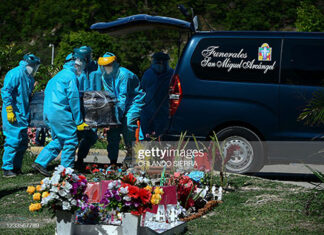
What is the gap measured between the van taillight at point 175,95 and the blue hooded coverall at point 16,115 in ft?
6.74

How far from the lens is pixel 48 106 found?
29.4ft

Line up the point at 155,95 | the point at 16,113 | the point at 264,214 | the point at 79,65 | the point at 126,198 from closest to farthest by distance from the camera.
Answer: the point at 126,198
the point at 264,214
the point at 79,65
the point at 16,113
the point at 155,95

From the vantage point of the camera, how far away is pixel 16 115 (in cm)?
946

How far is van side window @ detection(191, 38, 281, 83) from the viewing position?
9.08m

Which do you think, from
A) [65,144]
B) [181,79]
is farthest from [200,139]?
[65,144]

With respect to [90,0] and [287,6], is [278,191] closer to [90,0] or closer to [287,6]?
[287,6]

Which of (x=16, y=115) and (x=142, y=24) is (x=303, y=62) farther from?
(x=16, y=115)

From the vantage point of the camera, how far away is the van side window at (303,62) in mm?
8969

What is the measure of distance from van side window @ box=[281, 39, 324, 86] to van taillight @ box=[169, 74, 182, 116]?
1.40 metres

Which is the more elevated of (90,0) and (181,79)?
(90,0)

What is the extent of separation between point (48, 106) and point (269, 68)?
3.02 meters

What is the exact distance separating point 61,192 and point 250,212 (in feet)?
7.55

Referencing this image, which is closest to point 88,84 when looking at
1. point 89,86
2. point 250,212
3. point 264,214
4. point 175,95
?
point 89,86

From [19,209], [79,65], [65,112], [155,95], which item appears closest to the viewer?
[19,209]
